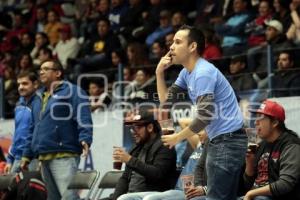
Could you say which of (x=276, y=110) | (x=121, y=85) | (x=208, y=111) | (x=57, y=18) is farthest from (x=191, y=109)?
(x=57, y=18)

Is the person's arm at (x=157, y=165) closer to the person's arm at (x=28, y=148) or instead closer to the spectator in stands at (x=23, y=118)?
the person's arm at (x=28, y=148)

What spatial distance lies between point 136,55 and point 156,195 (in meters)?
5.32

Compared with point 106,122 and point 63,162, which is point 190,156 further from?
point 106,122

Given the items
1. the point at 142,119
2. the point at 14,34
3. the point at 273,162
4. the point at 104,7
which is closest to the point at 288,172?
the point at 273,162

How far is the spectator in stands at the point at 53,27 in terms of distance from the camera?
17.0m

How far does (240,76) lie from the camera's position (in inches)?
440

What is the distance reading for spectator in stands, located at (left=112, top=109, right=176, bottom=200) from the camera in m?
9.05

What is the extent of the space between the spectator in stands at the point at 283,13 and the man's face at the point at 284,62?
1.67 m

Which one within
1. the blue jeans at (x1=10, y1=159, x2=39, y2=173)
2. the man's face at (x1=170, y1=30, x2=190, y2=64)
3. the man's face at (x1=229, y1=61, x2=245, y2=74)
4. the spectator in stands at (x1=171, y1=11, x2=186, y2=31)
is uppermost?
the spectator in stands at (x1=171, y1=11, x2=186, y2=31)

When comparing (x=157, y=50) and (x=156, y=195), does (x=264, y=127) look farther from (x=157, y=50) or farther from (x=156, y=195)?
(x=157, y=50)

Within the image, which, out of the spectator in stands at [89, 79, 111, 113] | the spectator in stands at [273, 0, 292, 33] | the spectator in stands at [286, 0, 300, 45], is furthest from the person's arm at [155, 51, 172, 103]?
the spectator in stands at [273, 0, 292, 33]

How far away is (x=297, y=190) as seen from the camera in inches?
305

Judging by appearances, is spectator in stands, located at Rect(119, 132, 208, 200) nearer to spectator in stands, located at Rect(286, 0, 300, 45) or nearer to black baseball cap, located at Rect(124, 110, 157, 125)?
black baseball cap, located at Rect(124, 110, 157, 125)

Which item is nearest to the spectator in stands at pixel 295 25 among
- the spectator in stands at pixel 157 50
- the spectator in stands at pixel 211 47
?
the spectator in stands at pixel 211 47
